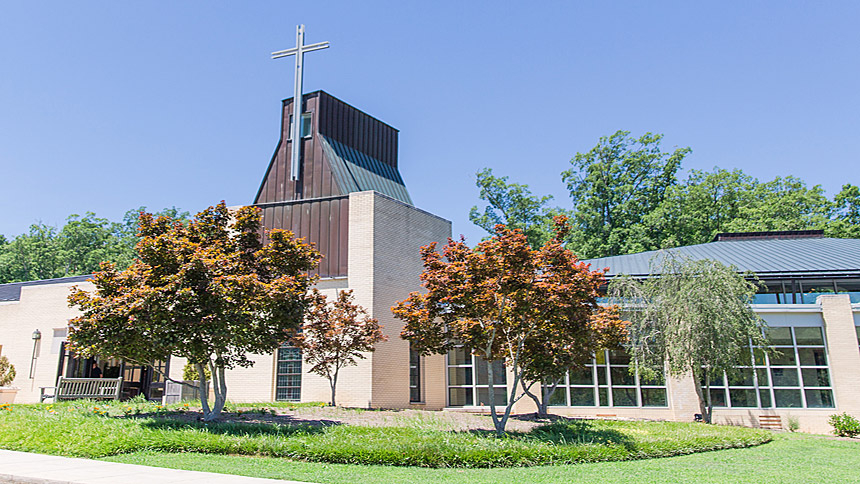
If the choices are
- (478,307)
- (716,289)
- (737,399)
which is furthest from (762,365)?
(478,307)

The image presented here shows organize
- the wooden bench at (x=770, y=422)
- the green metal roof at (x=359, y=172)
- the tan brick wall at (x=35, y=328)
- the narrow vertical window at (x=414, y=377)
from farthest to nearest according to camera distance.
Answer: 1. the green metal roof at (x=359, y=172)
2. the tan brick wall at (x=35, y=328)
3. the narrow vertical window at (x=414, y=377)
4. the wooden bench at (x=770, y=422)

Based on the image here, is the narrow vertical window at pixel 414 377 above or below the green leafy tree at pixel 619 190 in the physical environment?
below

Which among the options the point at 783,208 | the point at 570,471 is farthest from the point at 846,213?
the point at 570,471

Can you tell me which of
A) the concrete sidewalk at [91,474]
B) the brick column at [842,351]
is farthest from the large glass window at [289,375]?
the brick column at [842,351]

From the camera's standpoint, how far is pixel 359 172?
98.1 feet

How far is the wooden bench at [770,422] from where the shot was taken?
2109 cm

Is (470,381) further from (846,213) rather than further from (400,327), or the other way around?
(846,213)

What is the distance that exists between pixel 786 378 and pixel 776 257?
6656 millimetres

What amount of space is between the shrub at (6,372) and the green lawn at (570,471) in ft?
65.1

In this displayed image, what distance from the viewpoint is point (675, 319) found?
19.0 m

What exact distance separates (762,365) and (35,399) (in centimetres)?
2824

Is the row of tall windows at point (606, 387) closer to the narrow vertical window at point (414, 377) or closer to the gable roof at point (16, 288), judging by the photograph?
the narrow vertical window at point (414, 377)

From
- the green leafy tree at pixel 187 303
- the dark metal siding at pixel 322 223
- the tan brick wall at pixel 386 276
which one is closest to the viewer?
the green leafy tree at pixel 187 303

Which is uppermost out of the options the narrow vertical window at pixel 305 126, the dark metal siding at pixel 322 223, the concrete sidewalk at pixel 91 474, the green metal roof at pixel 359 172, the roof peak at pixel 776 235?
the narrow vertical window at pixel 305 126
